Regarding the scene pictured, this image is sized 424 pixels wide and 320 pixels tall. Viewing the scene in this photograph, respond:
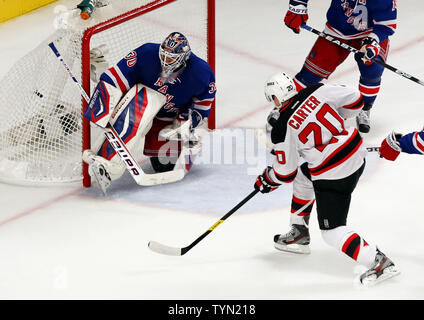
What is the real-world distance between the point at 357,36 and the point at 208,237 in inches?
54.3

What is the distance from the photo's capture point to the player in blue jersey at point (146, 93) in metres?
4.78

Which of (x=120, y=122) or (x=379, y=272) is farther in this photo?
(x=120, y=122)

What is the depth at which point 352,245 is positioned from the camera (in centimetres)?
396

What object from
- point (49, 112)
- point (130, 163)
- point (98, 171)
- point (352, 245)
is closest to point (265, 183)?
point (352, 245)

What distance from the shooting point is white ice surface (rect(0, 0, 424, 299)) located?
408 centimetres

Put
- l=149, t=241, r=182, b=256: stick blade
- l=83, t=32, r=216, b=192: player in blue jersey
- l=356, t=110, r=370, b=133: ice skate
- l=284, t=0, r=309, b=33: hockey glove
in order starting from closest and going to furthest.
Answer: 1. l=149, t=241, r=182, b=256: stick blade
2. l=83, t=32, r=216, b=192: player in blue jersey
3. l=284, t=0, r=309, b=33: hockey glove
4. l=356, t=110, r=370, b=133: ice skate

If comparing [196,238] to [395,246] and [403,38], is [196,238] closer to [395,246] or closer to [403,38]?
[395,246]

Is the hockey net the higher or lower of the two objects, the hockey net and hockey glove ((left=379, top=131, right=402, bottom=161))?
the lower

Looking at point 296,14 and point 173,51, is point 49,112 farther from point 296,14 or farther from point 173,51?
point 296,14

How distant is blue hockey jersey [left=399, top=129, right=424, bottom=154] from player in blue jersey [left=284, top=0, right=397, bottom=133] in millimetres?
1043

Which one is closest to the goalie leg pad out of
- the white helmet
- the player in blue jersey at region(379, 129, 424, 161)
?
the white helmet

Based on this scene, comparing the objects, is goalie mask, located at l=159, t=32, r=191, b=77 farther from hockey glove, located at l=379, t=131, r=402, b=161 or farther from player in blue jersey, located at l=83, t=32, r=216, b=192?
hockey glove, located at l=379, t=131, r=402, b=161

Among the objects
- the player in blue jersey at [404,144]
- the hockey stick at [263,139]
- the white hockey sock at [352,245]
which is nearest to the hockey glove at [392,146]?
the player in blue jersey at [404,144]

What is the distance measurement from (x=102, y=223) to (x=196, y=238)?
436mm
